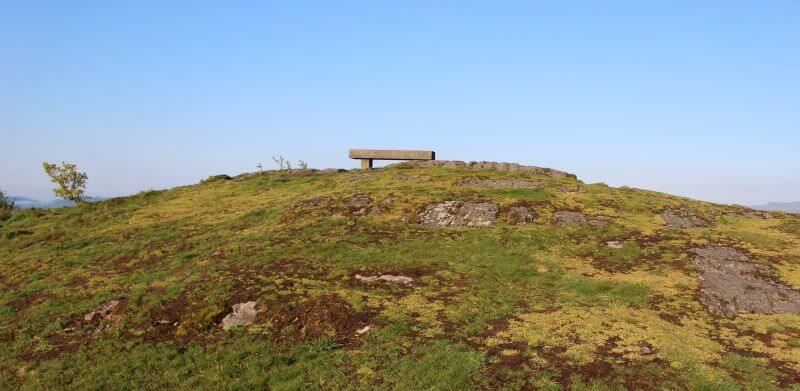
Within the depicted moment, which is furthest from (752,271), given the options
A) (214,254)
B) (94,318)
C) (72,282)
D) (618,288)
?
(72,282)

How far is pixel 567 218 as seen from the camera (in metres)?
30.6

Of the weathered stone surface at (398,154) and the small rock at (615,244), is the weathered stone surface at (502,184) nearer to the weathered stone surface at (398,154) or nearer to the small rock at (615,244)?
the weathered stone surface at (398,154)

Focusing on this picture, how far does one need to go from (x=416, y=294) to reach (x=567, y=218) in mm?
13608

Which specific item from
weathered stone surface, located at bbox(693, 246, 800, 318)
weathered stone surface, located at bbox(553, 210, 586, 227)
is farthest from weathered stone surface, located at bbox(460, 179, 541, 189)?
weathered stone surface, located at bbox(693, 246, 800, 318)

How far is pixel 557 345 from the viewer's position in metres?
16.5

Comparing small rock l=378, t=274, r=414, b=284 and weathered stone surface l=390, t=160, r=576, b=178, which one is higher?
weathered stone surface l=390, t=160, r=576, b=178

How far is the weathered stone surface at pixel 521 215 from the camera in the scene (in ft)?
100

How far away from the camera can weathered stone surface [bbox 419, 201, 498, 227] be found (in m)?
30.5

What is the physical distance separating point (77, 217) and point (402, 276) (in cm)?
2964

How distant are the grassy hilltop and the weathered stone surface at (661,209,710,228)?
0.56ft

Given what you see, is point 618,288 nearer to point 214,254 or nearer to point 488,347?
point 488,347

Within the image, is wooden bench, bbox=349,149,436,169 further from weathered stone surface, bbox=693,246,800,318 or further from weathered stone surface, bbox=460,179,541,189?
weathered stone surface, bbox=693,246,800,318

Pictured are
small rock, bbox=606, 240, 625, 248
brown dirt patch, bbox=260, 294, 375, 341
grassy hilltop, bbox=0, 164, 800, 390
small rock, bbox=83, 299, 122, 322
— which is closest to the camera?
grassy hilltop, bbox=0, 164, 800, 390

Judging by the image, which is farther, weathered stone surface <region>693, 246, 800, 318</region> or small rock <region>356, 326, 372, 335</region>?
weathered stone surface <region>693, 246, 800, 318</region>
